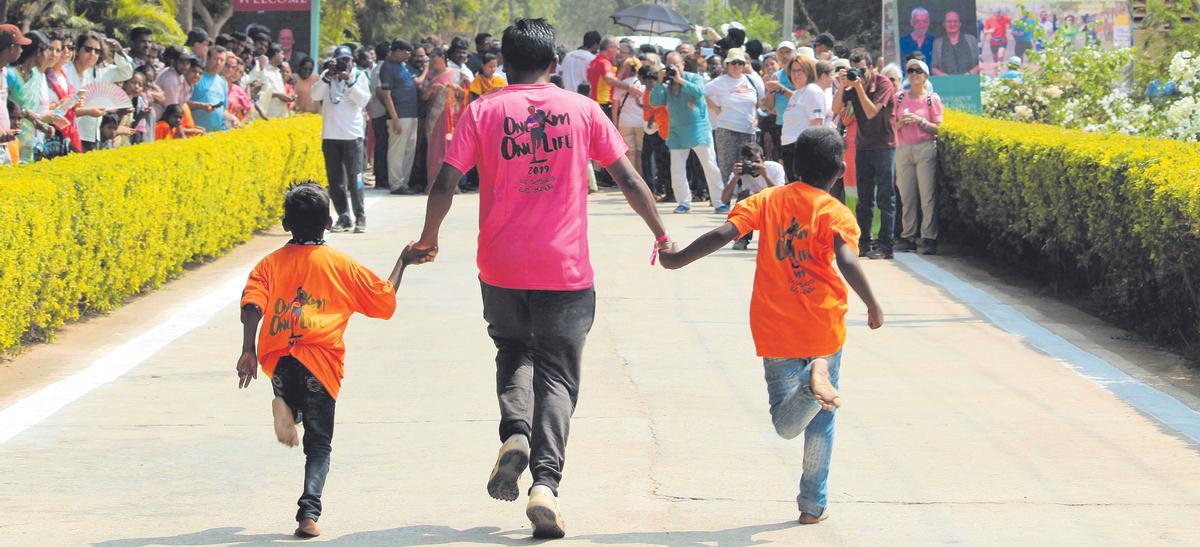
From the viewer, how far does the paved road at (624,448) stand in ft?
19.5

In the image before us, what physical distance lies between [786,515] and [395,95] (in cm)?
1552

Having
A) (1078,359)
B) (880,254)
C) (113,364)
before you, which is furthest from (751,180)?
(113,364)

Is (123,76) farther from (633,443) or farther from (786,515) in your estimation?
(786,515)

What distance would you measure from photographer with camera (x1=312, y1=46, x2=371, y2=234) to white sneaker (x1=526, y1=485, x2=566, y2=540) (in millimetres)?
10436

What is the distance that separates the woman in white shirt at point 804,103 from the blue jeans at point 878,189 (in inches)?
28.3

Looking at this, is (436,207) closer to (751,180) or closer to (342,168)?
(751,180)

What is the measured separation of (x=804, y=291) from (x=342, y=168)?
10559 millimetres

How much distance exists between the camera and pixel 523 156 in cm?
568

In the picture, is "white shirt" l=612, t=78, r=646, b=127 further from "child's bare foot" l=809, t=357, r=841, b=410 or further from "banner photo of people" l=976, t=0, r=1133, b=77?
"child's bare foot" l=809, t=357, r=841, b=410

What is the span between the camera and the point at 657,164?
67.9 feet

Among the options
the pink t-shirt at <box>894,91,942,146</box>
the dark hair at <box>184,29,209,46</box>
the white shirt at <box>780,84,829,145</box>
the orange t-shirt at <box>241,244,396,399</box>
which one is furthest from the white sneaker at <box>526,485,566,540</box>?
the dark hair at <box>184,29,209,46</box>

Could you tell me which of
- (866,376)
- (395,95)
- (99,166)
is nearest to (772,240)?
(866,376)

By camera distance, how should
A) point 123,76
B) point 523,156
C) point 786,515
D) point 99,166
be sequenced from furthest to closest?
point 123,76, point 99,166, point 786,515, point 523,156

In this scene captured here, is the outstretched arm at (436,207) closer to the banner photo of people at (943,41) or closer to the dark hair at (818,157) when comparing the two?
the dark hair at (818,157)
